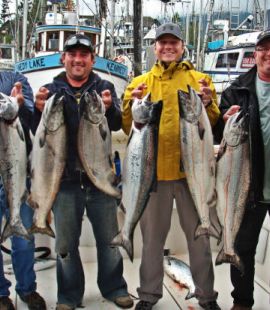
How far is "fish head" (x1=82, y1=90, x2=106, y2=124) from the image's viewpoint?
3.03 m

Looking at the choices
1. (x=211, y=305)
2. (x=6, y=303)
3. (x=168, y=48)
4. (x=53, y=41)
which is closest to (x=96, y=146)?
(x=168, y=48)

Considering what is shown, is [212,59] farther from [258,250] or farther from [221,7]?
[258,250]

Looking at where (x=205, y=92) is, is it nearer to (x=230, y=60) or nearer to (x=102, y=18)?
(x=102, y=18)

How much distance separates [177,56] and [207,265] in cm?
A: 160

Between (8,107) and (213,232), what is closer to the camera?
(8,107)

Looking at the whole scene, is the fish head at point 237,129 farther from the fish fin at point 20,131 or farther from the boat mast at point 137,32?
the boat mast at point 137,32

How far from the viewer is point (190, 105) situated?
313 cm

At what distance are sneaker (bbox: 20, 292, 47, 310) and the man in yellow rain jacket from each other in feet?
2.45

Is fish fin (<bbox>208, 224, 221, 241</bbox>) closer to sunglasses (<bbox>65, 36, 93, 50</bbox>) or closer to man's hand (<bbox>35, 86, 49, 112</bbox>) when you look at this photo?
man's hand (<bbox>35, 86, 49, 112</bbox>)

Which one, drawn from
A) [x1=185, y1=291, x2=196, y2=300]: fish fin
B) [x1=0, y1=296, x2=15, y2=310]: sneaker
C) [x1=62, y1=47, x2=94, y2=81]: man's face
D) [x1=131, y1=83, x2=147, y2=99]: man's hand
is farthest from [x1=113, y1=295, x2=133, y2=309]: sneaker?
[x1=62, y1=47, x2=94, y2=81]: man's face

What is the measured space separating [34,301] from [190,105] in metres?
1.95

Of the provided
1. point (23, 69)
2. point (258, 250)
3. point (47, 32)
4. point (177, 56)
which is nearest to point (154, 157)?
point (177, 56)

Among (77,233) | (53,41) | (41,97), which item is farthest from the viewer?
(53,41)

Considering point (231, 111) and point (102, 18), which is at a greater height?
point (102, 18)
